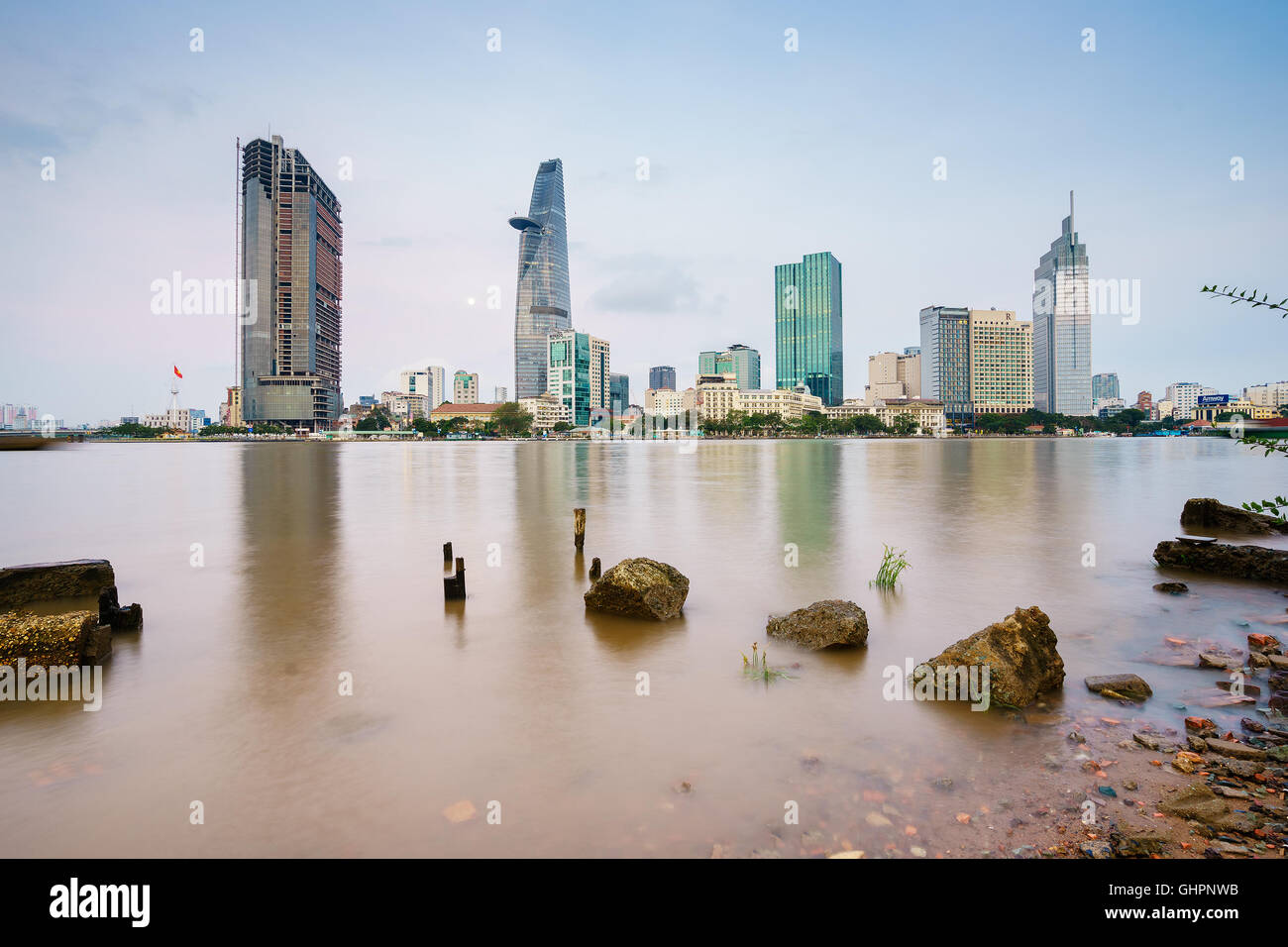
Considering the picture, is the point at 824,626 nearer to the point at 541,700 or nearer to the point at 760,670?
the point at 760,670

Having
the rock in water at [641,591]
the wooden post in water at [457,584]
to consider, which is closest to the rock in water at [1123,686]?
the rock in water at [641,591]

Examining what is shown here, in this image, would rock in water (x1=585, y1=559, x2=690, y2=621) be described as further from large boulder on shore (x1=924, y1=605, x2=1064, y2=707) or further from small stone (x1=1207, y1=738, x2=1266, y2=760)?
Answer: small stone (x1=1207, y1=738, x2=1266, y2=760)

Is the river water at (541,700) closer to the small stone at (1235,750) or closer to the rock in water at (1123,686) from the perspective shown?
the rock in water at (1123,686)

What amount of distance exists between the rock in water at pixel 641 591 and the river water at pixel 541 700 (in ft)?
0.96

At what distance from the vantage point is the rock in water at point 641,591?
12.8 meters

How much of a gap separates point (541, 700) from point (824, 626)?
16.2 feet

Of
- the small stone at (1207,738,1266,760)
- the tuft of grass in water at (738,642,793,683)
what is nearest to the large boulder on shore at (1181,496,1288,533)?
the small stone at (1207,738,1266,760)

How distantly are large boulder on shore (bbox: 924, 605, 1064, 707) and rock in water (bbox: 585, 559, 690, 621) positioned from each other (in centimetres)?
520

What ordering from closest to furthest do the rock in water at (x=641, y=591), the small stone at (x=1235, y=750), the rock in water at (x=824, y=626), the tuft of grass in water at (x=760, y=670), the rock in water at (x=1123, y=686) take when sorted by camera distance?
the small stone at (x=1235, y=750) < the rock in water at (x=1123, y=686) < the tuft of grass in water at (x=760, y=670) < the rock in water at (x=824, y=626) < the rock in water at (x=641, y=591)

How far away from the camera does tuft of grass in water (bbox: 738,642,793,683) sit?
977cm

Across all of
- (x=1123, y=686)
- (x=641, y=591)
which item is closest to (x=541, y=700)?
(x=641, y=591)
